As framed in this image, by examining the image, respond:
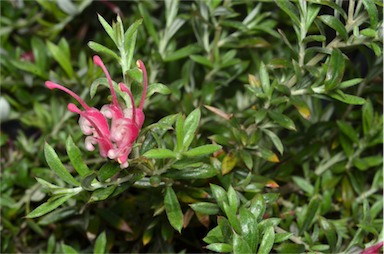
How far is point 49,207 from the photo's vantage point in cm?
76

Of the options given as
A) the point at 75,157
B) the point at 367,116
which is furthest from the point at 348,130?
the point at 75,157

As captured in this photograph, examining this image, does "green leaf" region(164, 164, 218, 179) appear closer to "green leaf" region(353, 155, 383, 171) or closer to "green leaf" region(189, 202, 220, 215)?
"green leaf" region(189, 202, 220, 215)

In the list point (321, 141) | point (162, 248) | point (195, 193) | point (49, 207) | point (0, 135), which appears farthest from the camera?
point (0, 135)

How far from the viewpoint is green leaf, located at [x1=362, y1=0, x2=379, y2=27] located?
81cm

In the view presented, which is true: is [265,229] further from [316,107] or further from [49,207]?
[316,107]

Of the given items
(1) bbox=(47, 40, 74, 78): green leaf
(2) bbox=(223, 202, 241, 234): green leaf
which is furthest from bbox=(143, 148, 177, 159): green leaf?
(1) bbox=(47, 40, 74, 78): green leaf

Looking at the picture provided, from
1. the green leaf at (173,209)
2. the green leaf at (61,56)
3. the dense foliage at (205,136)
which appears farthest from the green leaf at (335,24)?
the green leaf at (61,56)

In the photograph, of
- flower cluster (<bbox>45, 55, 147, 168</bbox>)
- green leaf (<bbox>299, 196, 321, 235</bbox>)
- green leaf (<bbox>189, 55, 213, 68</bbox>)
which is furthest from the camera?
green leaf (<bbox>189, 55, 213, 68</bbox>)

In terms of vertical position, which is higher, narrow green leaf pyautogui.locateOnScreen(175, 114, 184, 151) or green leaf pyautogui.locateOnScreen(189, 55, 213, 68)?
narrow green leaf pyautogui.locateOnScreen(175, 114, 184, 151)

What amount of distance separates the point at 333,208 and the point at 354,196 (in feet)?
0.16

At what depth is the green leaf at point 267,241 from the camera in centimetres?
72

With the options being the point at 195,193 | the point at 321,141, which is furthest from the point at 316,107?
the point at 195,193

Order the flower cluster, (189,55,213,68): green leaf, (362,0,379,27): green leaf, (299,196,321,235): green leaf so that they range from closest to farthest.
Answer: the flower cluster, (362,0,379,27): green leaf, (299,196,321,235): green leaf, (189,55,213,68): green leaf

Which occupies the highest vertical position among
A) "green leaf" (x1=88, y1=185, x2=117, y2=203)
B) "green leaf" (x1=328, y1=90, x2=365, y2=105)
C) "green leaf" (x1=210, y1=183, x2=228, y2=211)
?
"green leaf" (x1=328, y1=90, x2=365, y2=105)
